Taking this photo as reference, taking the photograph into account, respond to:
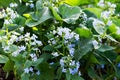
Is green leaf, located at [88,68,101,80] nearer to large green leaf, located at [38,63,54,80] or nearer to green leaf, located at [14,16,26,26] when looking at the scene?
large green leaf, located at [38,63,54,80]

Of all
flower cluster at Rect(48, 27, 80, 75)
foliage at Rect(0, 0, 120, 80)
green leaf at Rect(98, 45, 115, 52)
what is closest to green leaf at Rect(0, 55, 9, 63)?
foliage at Rect(0, 0, 120, 80)

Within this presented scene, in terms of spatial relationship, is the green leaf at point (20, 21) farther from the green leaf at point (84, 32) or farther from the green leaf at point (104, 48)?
the green leaf at point (104, 48)

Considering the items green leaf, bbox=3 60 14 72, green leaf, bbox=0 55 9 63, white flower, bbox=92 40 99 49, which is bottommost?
green leaf, bbox=3 60 14 72

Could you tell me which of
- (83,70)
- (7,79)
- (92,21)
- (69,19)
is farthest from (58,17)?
(7,79)

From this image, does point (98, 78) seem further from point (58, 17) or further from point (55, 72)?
point (58, 17)

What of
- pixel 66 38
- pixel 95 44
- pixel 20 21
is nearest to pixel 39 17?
pixel 20 21

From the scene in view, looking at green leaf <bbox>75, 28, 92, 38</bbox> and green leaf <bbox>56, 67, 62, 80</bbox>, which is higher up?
green leaf <bbox>75, 28, 92, 38</bbox>

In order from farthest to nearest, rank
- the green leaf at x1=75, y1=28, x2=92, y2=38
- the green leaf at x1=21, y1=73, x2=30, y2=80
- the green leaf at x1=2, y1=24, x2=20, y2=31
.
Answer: the green leaf at x1=2, y1=24, x2=20, y2=31 < the green leaf at x1=75, y1=28, x2=92, y2=38 < the green leaf at x1=21, y1=73, x2=30, y2=80

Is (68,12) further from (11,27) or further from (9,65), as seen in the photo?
(9,65)

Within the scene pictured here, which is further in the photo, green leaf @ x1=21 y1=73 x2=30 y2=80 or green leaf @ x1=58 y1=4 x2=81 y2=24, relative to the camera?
green leaf @ x1=58 y1=4 x2=81 y2=24
